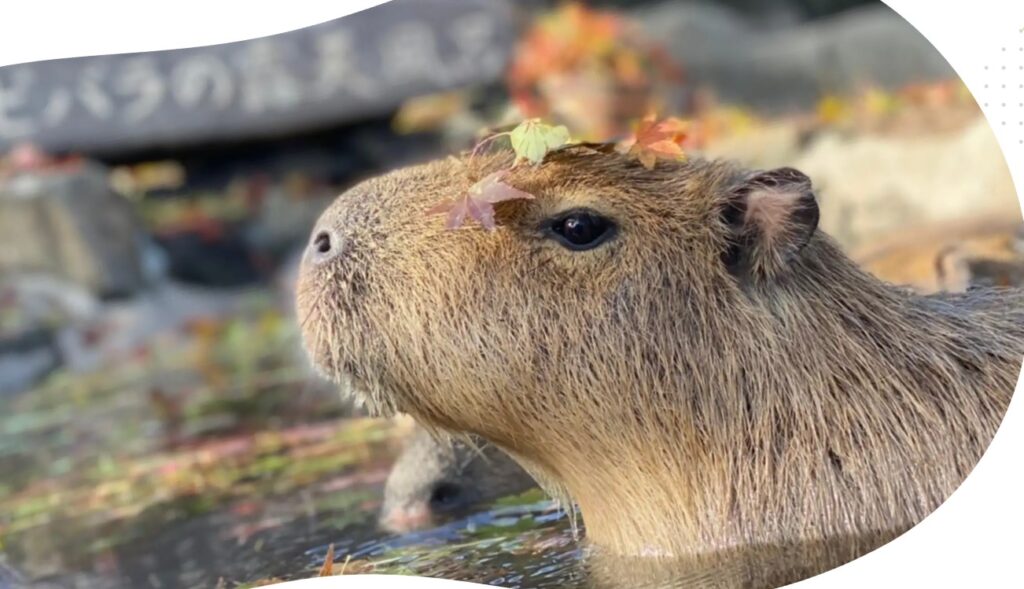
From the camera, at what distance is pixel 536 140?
2.54 metres

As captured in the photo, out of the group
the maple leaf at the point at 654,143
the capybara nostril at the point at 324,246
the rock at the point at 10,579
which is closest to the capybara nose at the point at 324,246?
the capybara nostril at the point at 324,246

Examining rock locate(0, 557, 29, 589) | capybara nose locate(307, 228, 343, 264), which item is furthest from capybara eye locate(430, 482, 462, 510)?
rock locate(0, 557, 29, 589)

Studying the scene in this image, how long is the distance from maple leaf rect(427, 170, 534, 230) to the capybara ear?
0.44 meters

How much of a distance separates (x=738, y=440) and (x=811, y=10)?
5.11ft

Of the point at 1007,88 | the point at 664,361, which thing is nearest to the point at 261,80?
the point at 664,361

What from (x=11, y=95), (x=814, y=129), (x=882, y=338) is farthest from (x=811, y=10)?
(x=11, y=95)

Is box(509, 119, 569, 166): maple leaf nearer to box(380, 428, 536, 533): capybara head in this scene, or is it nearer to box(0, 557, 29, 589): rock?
box(380, 428, 536, 533): capybara head

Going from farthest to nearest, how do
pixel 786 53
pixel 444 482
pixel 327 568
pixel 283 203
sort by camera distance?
pixel 283 203 < pixel 786 53 < pixel 444 482 < pixel 327 568

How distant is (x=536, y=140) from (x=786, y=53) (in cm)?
131

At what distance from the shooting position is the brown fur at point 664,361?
2531 millimetres

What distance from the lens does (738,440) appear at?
102 inches

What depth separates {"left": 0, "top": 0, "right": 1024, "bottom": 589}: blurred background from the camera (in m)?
3.24

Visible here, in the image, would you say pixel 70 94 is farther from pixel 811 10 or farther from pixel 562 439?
pixel 811 10

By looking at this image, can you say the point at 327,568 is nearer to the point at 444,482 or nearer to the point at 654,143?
the point at 444,482
